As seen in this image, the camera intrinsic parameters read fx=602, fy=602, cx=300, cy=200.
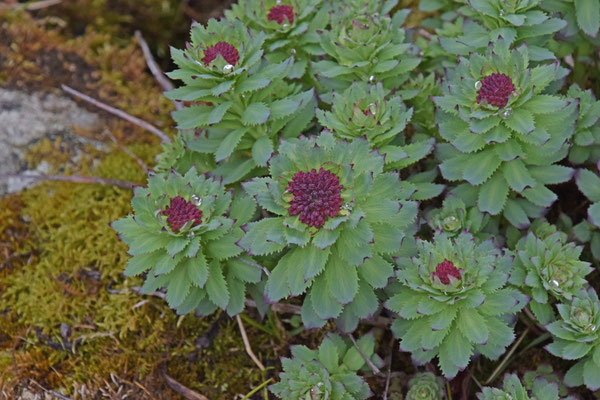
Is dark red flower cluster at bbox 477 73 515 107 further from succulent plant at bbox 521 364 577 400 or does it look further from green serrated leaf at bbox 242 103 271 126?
succulent plant at bbox 521 364 577 400

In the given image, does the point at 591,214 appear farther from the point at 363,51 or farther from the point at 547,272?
the point at 363,51

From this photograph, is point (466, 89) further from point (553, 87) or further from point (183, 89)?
point (183, 89)

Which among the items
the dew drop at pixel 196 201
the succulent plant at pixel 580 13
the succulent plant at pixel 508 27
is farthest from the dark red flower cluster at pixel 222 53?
the succulent plant at pixel 580 13

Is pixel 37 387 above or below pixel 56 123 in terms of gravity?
below

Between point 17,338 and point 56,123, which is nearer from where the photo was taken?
point 17,338

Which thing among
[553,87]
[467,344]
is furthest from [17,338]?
[553,87]

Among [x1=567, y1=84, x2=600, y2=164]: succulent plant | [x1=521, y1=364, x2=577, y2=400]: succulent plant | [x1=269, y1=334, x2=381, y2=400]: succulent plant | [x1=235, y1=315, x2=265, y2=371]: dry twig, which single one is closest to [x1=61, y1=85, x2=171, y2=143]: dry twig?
[x1=235, y1=315, x2=265, y2=371]: dry twig
